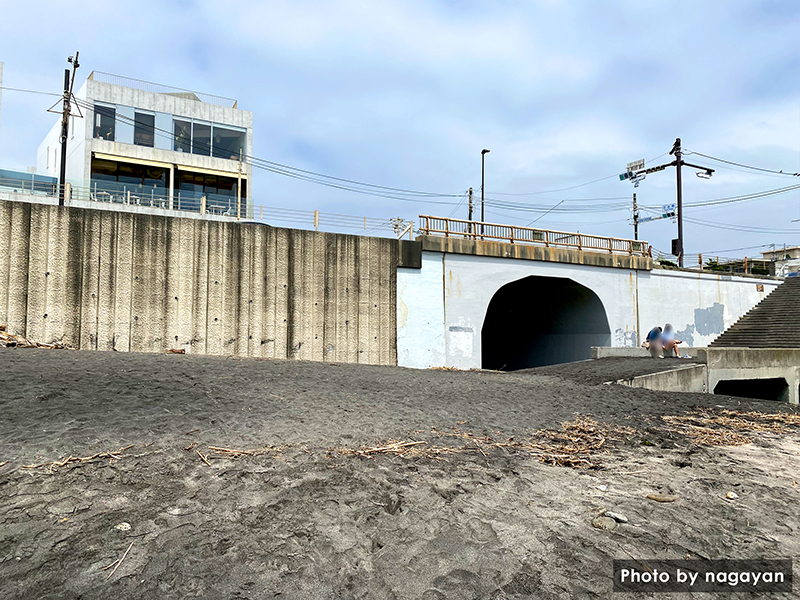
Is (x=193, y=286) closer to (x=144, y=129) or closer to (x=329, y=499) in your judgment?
(x=329, y=499)

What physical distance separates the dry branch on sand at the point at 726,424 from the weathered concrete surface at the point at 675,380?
3584 mm

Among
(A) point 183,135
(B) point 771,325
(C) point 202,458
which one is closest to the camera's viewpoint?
(C) point 202,458

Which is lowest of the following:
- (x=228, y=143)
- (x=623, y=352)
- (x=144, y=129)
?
(x=623, y=352)

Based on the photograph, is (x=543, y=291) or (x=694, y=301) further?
(x=543, y=291)

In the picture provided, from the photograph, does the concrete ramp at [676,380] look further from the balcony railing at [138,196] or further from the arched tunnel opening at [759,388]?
the balcony railing at [138,196]

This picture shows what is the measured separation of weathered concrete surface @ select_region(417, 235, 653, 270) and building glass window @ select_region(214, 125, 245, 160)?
20.9m

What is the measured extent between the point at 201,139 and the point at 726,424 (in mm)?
33020

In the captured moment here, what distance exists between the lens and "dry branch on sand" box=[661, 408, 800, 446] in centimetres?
681

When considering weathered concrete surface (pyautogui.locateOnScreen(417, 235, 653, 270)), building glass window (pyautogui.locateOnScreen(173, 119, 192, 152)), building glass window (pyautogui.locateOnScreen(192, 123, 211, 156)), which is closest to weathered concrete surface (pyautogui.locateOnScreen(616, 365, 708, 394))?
weathered concrete surface (pyautogui.locateOnScreen(417, 235, 653, 270))

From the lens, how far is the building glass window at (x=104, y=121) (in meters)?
29.1

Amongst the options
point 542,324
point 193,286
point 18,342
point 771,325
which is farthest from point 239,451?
point 771,325

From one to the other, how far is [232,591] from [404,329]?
14441 millimetres

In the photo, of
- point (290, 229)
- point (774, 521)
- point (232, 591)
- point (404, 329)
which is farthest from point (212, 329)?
point (774, 521)

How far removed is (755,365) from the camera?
659 inches
